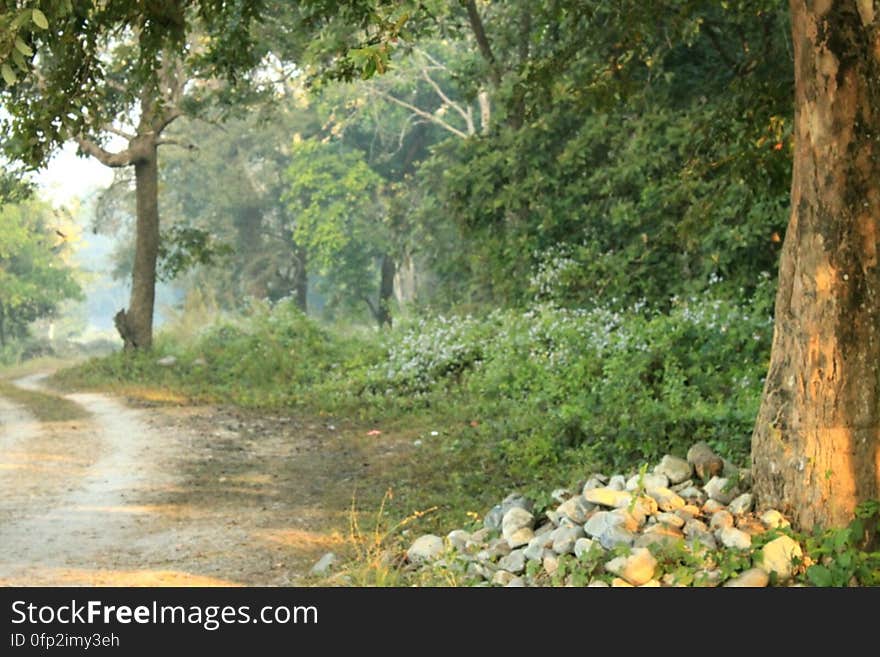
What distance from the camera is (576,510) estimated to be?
8562mm

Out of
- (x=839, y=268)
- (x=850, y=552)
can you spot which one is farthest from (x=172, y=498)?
(x=839, y=268)

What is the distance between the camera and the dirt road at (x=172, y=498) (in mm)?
8789

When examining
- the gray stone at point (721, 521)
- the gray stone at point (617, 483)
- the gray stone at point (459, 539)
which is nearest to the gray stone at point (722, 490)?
the gray stone at point (721, 521)

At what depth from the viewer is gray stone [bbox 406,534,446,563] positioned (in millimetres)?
8625

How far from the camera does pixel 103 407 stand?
2023 cm

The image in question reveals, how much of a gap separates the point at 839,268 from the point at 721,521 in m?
1.92

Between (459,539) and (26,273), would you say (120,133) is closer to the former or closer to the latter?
(459,539)

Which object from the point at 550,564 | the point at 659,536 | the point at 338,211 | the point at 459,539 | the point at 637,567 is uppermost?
the point at 338,211

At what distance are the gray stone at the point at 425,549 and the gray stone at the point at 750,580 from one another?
7.85 feet

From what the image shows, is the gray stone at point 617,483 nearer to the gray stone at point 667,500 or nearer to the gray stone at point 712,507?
the gray stone at point 667,500

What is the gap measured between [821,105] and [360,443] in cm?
926
